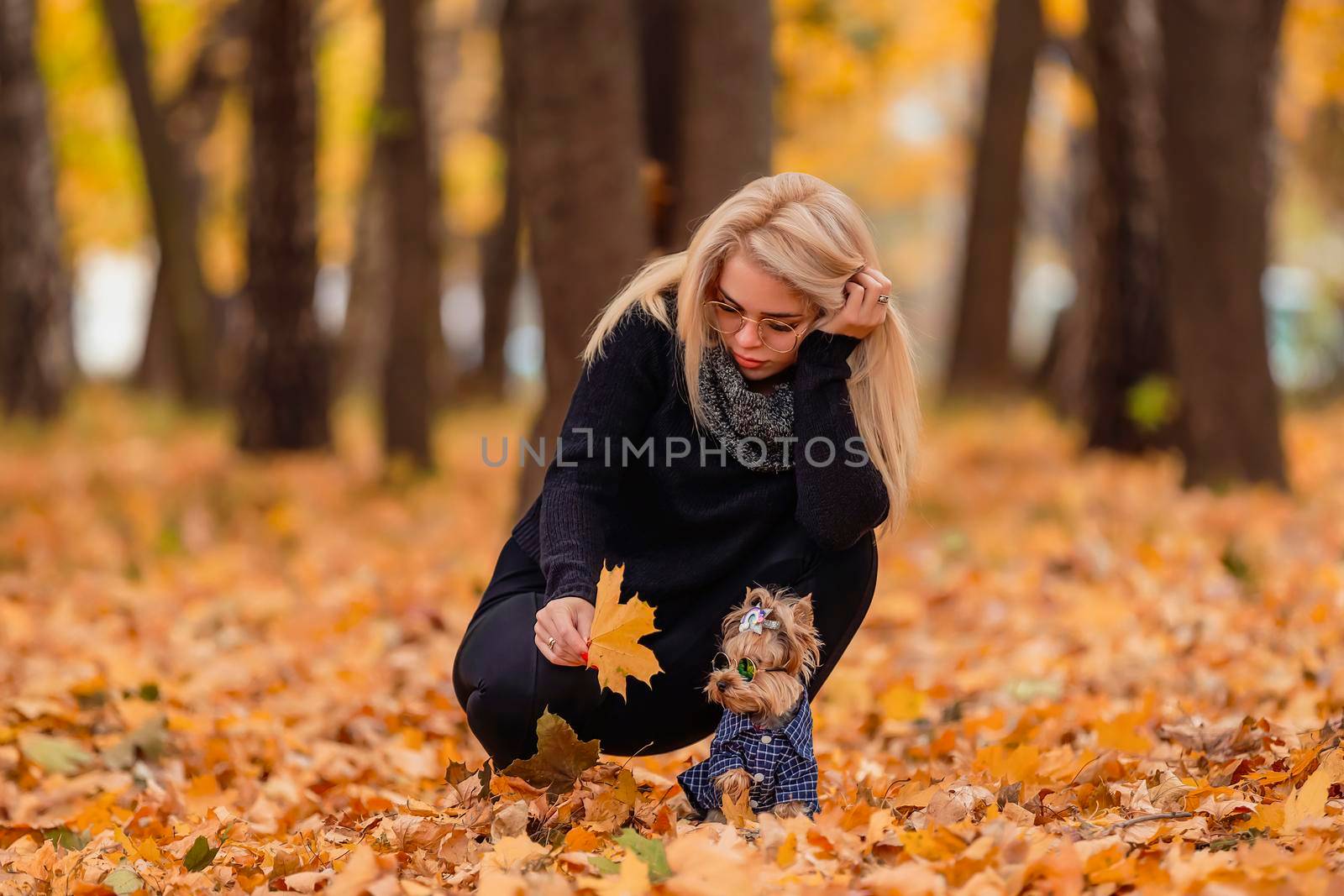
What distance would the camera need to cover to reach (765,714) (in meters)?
2.66

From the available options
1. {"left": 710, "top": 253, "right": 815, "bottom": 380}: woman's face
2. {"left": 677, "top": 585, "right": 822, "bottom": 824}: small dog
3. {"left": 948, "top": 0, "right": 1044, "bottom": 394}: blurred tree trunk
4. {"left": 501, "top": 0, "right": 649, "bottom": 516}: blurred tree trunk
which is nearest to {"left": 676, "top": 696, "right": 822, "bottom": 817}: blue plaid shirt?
{"left": 677, "top": 585, "right": 822, "bottom": 824}: small dog

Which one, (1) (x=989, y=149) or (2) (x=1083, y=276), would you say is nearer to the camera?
(2) (x=1083, y=276)

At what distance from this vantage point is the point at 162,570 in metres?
5.81

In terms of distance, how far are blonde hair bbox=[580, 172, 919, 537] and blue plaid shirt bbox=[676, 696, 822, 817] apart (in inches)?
19.8

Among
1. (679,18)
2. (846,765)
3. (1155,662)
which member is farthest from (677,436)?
(679,18)

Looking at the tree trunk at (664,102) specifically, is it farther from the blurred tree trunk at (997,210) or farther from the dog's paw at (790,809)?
the blurred tree trunk at (997,210)

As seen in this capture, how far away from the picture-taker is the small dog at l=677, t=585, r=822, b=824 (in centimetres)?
264

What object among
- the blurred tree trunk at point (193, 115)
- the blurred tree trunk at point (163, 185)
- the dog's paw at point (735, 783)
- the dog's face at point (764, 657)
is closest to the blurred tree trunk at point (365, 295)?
the blurred tree trunk at point (193, 115)

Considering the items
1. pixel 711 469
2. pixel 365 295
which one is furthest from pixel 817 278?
pixel 365 295

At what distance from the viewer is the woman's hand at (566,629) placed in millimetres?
2590

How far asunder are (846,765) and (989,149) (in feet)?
30.6

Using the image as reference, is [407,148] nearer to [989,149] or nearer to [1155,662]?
[989,149]

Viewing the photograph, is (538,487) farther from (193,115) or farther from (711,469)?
(193,115)

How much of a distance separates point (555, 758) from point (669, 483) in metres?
0.61
